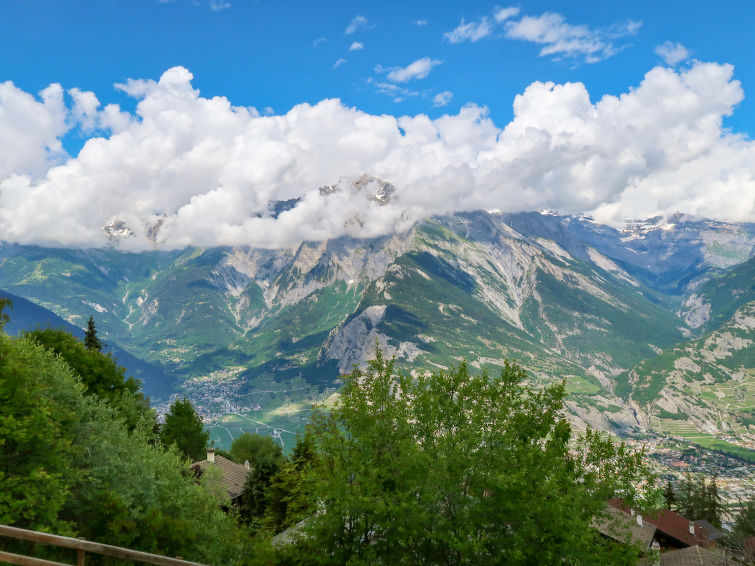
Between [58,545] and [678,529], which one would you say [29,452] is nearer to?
[58,545]

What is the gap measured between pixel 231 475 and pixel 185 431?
→ 17263 millimetres

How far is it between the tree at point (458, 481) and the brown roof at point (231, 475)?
1567 inches

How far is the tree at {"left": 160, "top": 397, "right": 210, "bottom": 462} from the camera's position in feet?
239

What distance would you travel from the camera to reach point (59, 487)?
20359mm

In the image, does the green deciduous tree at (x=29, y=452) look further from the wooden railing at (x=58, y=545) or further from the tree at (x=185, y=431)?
the tree at (x=185, y=431)

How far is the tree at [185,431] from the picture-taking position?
72.9 metres

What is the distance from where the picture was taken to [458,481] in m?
20.6

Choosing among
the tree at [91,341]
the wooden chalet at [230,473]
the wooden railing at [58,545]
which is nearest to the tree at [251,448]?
the wooden chalet at [230,473]

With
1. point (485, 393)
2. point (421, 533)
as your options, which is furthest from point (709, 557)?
point (421, 533)

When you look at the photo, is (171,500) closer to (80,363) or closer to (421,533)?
(421,533)

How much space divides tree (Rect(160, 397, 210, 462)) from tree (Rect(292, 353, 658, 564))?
58016mm

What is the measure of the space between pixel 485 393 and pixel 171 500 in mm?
19879

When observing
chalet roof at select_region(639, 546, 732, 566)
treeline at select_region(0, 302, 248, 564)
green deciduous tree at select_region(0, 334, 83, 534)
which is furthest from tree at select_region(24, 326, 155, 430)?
chalet roof at select_region(639, 546, 732, 566)

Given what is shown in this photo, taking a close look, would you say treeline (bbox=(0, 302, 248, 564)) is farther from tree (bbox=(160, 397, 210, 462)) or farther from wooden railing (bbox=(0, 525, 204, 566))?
tree (bbox=(160, 397, 210, 462))
